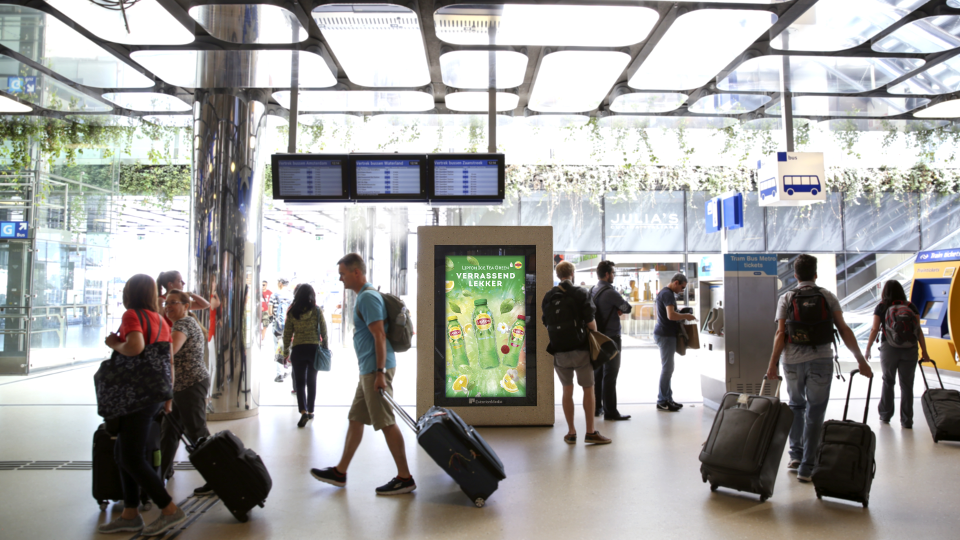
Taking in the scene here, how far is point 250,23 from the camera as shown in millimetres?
4656

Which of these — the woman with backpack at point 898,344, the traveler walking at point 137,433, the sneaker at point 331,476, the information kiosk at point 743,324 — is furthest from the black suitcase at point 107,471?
the woman with backpack at point 898,344

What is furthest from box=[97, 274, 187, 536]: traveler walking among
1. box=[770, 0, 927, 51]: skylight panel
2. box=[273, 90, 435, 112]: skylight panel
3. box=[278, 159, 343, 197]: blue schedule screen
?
box=[770, 0, 927, 51]: skylight panel

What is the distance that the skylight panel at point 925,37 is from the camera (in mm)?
4770

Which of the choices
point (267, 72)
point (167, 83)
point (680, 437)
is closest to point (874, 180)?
point (680, 437)

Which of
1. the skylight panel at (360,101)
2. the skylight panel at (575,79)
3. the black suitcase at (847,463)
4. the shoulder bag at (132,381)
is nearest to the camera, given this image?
the shoulder bag at (132,381)

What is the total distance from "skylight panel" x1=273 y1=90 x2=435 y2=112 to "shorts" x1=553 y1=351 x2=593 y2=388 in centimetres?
333

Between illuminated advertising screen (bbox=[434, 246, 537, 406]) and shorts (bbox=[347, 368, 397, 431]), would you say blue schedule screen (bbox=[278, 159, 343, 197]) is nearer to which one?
illuminated advertising screen (bbox=[434, 246, 537, 406])

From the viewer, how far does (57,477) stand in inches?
165

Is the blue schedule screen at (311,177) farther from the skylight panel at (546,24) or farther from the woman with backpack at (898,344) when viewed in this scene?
the woman with backpack at (898,344)

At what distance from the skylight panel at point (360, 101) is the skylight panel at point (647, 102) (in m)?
2.19

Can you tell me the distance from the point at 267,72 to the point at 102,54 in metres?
1.43

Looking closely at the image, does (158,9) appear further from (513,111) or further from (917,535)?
(917,535)

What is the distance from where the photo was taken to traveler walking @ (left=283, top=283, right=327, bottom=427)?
235 inches

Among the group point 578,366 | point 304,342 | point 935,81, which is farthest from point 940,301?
point 304,342
